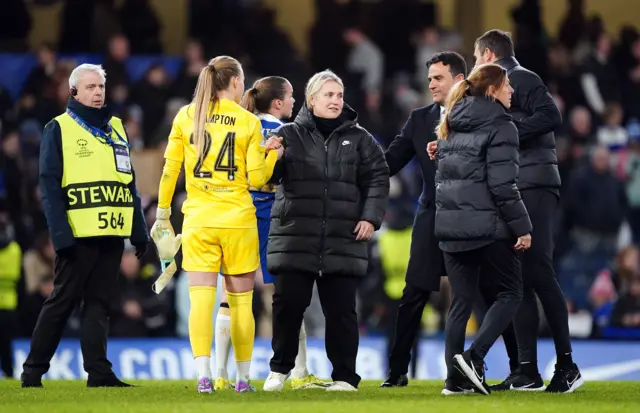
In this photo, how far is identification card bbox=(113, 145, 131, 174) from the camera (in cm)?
1001

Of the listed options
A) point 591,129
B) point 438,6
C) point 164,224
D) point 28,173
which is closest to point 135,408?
point 164,224

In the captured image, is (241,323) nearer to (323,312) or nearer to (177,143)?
(323,312)

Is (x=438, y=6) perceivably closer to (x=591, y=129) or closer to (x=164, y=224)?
(x=591, y=129)

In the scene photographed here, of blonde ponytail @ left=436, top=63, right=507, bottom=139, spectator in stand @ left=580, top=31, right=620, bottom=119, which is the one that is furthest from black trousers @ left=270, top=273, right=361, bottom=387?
spectator in stand @ left=580, top=31, right=620, bottom=119

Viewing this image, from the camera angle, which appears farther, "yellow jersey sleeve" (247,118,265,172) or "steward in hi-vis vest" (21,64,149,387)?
"steward in hi-vis vest" (21,64,149,387)

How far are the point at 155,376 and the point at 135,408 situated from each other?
22.7 feet

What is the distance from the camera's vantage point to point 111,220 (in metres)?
9.86

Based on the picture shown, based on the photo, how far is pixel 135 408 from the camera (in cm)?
802

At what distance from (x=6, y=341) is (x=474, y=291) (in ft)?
22.3

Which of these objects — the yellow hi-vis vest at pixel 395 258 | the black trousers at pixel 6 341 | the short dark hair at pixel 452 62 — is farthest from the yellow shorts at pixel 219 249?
the yellow hi-vis vest at pixel 395 258

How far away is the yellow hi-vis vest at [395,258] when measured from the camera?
15.8m

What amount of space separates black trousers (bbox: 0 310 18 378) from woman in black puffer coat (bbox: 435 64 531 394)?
6.59 m

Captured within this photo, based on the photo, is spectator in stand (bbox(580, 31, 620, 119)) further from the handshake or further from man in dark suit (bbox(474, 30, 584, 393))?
the handshake

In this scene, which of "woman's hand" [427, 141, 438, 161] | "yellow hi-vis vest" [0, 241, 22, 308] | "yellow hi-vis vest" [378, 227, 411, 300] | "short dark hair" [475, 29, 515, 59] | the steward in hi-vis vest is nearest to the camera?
"woman's hand" [427, 141, 438, 161]
